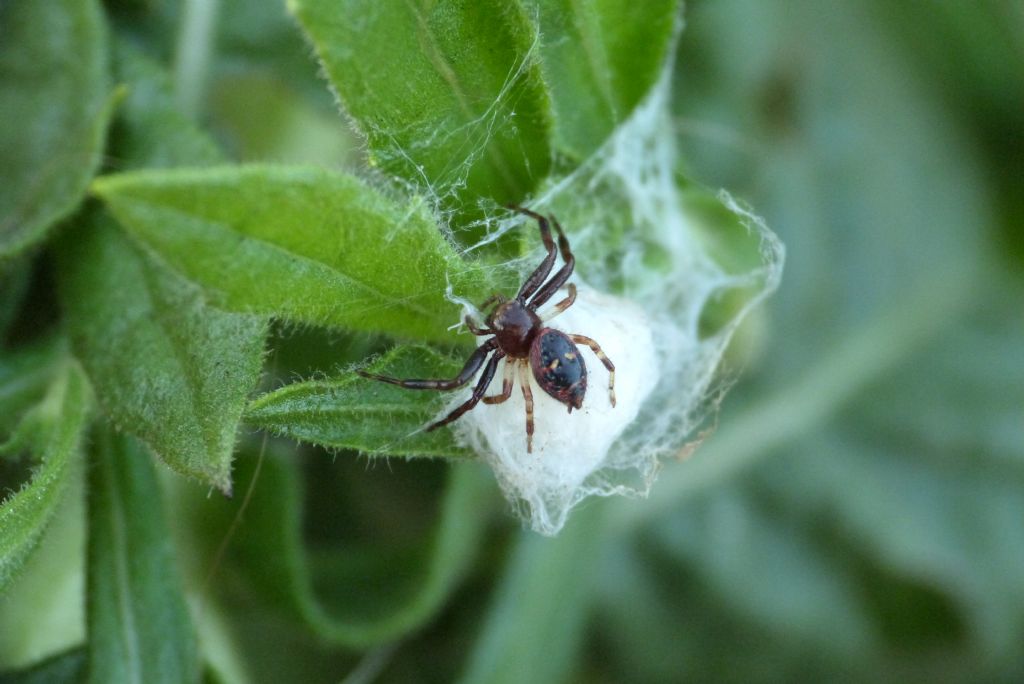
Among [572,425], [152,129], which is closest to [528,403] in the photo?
[572,425]

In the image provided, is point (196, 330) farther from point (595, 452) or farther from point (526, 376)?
point (526, 376)

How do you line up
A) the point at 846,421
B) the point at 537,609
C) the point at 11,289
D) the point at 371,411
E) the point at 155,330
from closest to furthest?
the point at 371,411
the point at 155,330
the point at 11,289
the point at 537,609
the point at 846,421

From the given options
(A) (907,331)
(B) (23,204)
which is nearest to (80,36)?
(B) (23,204)

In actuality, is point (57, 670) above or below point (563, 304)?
below

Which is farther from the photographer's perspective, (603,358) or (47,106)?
(603,358)

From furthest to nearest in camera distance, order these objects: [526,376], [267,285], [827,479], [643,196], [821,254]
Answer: [821,254] < [827,479] < [526,376] < [643,196] < [267,285]

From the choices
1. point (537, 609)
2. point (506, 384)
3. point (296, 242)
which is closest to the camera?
point (296, 242)

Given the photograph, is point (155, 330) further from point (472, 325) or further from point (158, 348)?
point (472, 325)
